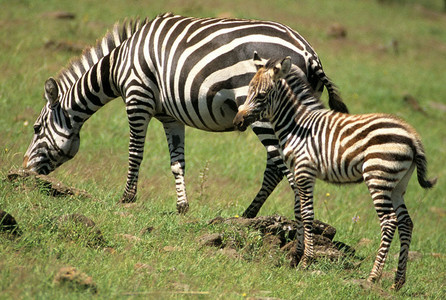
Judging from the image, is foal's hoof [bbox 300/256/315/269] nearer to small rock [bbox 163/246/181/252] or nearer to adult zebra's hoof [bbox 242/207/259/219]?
small rock [bbox 163/246/181/252]

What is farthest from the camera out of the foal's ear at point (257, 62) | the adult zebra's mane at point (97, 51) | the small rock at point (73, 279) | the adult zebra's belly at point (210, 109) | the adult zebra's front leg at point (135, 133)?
the adult zebra's mane at point (97, 51)

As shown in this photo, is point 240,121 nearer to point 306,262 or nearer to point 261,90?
point 261,90

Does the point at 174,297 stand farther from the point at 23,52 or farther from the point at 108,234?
the point at 23,52

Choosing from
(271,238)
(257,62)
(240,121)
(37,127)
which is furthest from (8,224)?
(37,127)

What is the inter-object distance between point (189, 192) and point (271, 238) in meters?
3.16

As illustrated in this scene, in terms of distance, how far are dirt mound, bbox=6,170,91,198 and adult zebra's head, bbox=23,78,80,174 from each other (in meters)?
1.60

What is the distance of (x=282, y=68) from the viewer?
23.2 feet

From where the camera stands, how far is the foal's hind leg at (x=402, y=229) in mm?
6848

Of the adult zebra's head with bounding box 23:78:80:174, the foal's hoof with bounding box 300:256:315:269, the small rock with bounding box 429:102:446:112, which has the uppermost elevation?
the adult zebra's head with bounding box 23:78:80:174

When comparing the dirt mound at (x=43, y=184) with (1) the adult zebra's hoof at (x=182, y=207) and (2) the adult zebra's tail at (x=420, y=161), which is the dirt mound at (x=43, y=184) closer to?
(1) the adult zebra's hoof at (x=182, y=207)

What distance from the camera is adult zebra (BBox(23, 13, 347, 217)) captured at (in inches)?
306

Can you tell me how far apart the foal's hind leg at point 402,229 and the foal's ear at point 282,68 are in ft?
6.07

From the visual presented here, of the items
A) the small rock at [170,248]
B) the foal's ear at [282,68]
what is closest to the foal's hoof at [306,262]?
the small rock at [170,248]

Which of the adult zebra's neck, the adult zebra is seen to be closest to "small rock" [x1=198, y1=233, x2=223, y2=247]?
the adult zebra
